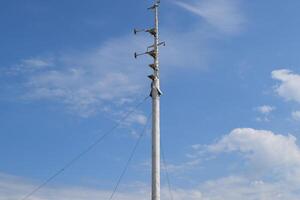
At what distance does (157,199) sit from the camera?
36781mm

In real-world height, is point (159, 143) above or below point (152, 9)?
below

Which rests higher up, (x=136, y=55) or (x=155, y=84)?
(x=136, y=55)

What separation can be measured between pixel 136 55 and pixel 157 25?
2715mm

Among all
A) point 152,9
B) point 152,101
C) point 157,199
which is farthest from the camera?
point 152,9

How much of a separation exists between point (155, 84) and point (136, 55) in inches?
116

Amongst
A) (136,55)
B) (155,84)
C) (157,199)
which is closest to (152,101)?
(155,84)

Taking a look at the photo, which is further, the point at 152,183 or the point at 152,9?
the point at 152,9

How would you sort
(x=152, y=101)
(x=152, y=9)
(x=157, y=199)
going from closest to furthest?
(x=157, y=199) → (x=152, y=101) → (x=152, y=9)

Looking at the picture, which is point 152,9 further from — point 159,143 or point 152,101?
point 159,143

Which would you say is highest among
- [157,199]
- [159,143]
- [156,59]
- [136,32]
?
[136,32]

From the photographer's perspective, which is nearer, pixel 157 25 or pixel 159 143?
pixel 159 143

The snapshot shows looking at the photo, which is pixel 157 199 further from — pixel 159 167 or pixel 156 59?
pixel 156 59

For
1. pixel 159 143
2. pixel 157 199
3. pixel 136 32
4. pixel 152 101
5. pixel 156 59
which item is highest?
pixel 136 32

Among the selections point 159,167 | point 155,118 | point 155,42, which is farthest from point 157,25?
point 159,167
